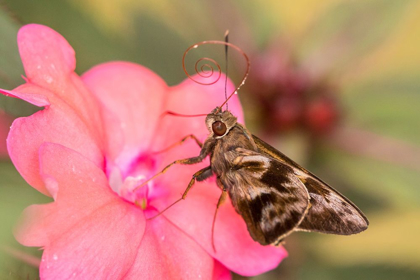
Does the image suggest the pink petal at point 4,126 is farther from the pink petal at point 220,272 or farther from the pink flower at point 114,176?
the pink petal at point 220,272

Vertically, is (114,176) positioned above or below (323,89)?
below

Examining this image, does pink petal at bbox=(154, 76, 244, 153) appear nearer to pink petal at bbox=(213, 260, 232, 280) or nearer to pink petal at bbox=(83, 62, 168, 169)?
pink petal at bbox=(83, 62, 168, 169)

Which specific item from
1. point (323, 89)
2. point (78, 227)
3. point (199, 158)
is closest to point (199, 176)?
point (199, 158)

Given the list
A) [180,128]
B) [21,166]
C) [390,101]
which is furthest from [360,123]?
[21,166]

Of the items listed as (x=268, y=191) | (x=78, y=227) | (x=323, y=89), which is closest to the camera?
(x=78, y=227)

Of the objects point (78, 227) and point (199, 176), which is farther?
point (199, 176)

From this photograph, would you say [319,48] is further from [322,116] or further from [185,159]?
[185,159]

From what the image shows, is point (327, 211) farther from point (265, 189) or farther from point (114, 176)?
point (114, 176)
